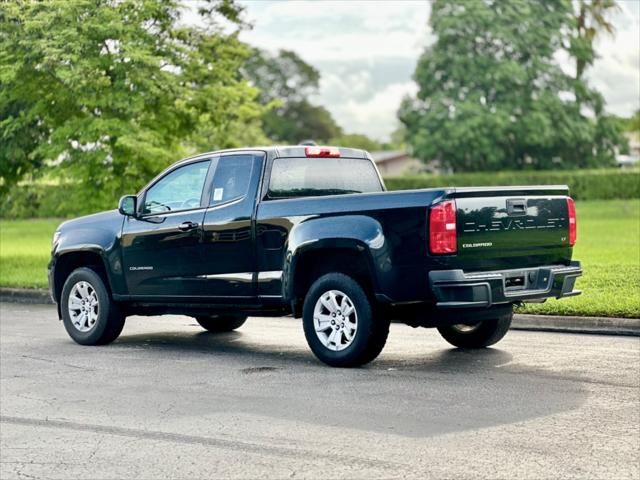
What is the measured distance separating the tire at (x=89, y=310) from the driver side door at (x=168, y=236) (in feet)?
1.31

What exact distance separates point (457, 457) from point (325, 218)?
386 centimetres

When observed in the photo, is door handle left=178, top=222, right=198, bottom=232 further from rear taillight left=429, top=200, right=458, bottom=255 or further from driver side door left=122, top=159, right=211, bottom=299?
rear taillight left=429, top=200, right=458, bottom=255

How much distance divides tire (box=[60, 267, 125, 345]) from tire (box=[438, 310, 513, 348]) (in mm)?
3529

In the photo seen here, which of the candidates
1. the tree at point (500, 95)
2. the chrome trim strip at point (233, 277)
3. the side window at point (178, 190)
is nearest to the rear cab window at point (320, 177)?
the chrome trim strip at point (233, 277)

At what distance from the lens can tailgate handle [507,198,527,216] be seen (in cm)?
1028

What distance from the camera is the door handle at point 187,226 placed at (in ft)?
→ 38.8

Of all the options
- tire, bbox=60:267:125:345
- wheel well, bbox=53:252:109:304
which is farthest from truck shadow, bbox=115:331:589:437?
wheel well, bbox=53:252:109:304

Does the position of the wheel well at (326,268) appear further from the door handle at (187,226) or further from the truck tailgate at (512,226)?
the door handle at (187,226)

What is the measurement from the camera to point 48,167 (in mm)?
22969

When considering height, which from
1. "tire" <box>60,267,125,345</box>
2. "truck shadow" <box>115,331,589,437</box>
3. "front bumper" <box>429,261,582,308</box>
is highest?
"front bumper" <box>429,261,582,308</box>

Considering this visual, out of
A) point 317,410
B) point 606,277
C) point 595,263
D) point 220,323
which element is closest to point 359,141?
point 595,263

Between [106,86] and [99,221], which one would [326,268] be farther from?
[106,86]

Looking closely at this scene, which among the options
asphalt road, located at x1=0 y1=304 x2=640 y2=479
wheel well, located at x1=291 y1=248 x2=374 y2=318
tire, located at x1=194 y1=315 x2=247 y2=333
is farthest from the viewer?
tire, located at x1=194 y1=315 x2=247 y2=333

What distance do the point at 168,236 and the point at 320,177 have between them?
169 centimetres
